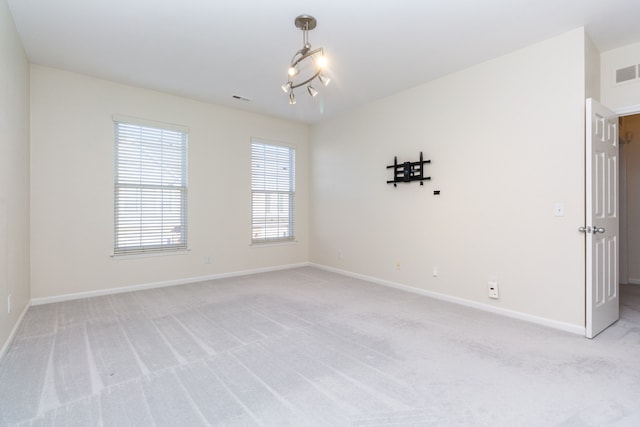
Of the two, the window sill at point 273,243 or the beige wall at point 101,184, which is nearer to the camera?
the beige wall at point 101,184

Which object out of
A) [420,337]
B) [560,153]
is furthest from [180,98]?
[560,153]

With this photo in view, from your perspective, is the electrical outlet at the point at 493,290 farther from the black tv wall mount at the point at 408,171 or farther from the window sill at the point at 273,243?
the window sill at the point at 273,243

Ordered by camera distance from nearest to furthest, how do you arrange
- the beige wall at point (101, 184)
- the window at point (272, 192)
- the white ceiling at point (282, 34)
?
the white ceiling at point (282, 34)
the beige wall at point (101, 184)
the window at point (272, 192)

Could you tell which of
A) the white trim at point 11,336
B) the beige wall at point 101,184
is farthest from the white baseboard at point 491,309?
the white trim at point 11,336

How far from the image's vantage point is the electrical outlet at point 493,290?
11.0 ft

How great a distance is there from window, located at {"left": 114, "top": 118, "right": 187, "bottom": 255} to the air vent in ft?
17.0

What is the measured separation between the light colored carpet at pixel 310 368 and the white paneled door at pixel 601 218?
9.6 inches

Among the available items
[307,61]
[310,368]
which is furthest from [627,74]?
[310,368]

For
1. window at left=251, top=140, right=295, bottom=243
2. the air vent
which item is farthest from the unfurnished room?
window at left=251, top=140, right=295, bottom=243

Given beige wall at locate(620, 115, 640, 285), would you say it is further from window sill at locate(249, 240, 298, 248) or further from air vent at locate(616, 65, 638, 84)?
window sill at locate(249, 240, 298, 248)

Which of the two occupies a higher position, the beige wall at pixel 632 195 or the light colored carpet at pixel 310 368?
the beige wall at pixel 632 195

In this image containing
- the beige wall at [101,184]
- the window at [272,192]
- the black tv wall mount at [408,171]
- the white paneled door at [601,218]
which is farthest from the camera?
the window at [272,192]

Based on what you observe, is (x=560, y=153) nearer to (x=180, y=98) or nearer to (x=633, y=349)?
(x=633, y=349)

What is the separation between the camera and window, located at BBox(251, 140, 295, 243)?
5.48 m
